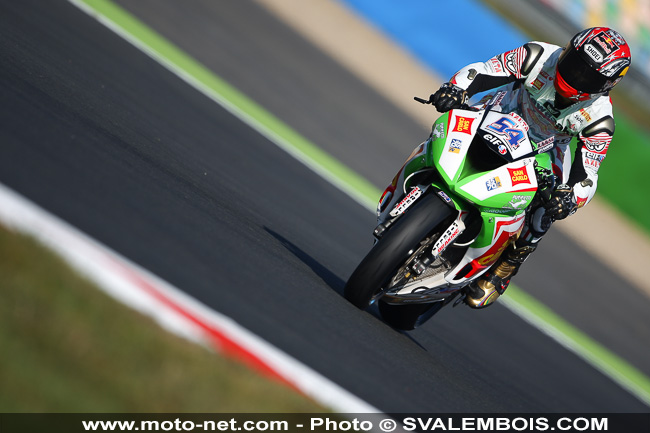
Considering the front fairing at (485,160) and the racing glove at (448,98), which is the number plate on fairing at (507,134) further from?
the racing glove at (448,98)

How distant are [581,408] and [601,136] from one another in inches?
92.2

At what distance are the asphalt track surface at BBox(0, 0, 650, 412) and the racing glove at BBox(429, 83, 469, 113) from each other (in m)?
1.39

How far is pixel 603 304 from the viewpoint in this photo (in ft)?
35.7

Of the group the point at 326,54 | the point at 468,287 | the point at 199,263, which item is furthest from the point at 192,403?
the point at 326,54

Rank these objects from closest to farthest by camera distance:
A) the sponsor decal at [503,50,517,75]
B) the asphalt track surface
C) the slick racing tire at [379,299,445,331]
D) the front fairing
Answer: the asphalt track surface → the front fairing → the sponsor decal at [503,50,517,75] → the slick racing tire at [379,299,445,331]

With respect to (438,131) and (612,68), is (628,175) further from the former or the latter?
(438,131)

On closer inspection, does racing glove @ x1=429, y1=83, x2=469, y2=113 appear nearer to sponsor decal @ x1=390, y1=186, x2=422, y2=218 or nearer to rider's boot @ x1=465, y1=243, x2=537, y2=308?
sponsor decal @ x1=390, y1=186, x2=422, y2=218

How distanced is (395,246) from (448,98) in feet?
3.53

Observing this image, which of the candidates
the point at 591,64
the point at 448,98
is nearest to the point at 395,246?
the point at 448,98

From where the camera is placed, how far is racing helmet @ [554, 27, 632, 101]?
5.63 m

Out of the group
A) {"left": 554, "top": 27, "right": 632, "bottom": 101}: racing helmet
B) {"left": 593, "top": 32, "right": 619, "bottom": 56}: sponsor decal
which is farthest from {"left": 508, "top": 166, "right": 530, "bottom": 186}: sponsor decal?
{"left": 593, "top": 32, "right": 619, "bottom": 56}: sponsor decal

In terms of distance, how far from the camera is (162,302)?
4.06 metres

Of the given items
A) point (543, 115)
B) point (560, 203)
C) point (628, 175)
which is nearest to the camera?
point (560, 203)

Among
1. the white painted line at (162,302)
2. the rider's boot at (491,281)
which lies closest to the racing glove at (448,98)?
the rider's boot at (491,281)
